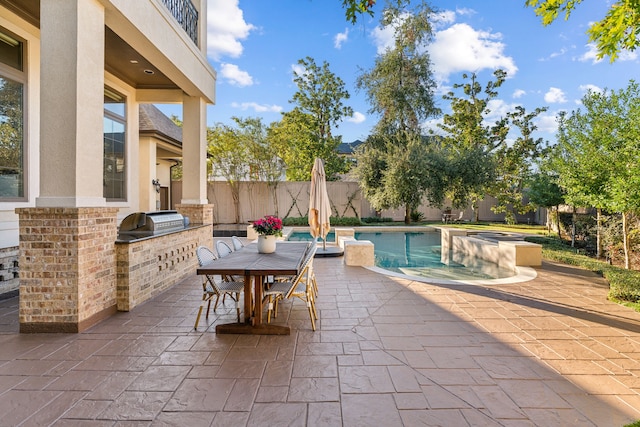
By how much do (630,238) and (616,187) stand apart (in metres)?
3.65

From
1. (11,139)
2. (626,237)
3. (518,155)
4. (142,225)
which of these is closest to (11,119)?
(11,139)

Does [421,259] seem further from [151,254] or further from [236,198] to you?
[236,198]

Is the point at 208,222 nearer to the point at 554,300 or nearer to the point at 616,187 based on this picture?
the point at 554,300

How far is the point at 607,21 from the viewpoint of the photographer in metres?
3.40

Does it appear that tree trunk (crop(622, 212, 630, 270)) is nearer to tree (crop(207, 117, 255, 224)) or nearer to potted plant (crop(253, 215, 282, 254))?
potted plant (crop(253, 215, 282, 254))

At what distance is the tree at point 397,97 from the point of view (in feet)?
52.1

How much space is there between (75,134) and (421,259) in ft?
28.7

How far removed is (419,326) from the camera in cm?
389

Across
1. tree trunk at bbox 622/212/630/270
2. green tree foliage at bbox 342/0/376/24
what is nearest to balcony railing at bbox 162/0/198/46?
green tree foliage at bbox 342/0/376/24

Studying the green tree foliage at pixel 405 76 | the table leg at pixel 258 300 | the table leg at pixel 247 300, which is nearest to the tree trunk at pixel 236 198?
the green tree foliage at pixel 405 76

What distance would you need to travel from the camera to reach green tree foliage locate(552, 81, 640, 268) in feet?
18.7

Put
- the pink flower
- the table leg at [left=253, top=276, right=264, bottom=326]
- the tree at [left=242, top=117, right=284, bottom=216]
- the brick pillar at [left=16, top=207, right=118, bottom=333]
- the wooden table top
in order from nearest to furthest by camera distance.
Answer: the wooden table top, the brick pillar at [left=16, top=207, right=118, bottom=333], the table leg at [left=253, top=276, right=264, bottom=326], the pink flower, the tree at [left=242, top=117, right=284, bottom=216]

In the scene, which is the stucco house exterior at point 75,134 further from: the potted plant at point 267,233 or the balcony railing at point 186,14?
the potted plant at point 267,233

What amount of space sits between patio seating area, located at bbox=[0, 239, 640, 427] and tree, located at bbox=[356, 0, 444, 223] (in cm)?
1163
